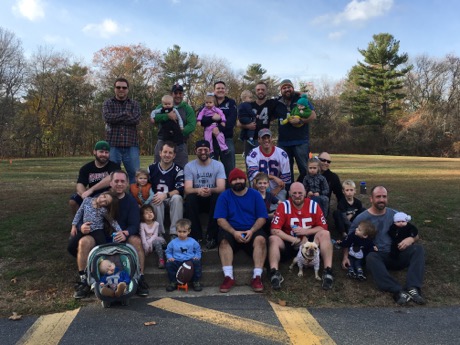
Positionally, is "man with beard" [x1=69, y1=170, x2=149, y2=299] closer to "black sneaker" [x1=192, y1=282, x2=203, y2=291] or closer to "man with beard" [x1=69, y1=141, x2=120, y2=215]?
"man with beard" [x1=69, y1=141, x2=120, y2=215]

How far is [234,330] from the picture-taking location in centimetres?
358

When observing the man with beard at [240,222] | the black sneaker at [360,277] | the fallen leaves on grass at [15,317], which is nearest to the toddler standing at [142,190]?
the man with beard at [240,222]

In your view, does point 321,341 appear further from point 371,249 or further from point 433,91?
Result: point 433,91

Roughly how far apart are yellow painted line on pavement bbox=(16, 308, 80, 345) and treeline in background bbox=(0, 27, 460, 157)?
32626 mm

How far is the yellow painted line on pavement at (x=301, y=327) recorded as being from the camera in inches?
133

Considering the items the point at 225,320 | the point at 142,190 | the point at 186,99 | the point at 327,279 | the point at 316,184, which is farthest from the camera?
the point at 186,99

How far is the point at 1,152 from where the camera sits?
3478cm

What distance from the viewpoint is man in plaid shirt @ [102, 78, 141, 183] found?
6.25 m

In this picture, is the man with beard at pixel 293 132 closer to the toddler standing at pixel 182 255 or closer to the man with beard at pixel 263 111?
the man with beard at pixel 263 111

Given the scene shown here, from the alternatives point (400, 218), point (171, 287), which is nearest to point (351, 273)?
point (400, 218)

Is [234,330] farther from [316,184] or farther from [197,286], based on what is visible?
[316,184]

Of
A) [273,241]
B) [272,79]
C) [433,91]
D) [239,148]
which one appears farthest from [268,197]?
[433,91]

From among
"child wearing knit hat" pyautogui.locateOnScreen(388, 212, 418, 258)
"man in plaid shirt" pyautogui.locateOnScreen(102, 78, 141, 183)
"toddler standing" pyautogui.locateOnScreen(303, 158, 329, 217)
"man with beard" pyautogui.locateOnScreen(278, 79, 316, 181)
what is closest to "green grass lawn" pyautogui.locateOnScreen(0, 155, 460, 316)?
"child wearing knit hat" pyautogui.locateOnScreen(388, 212, 418, 258)

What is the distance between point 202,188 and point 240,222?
2.60ft
